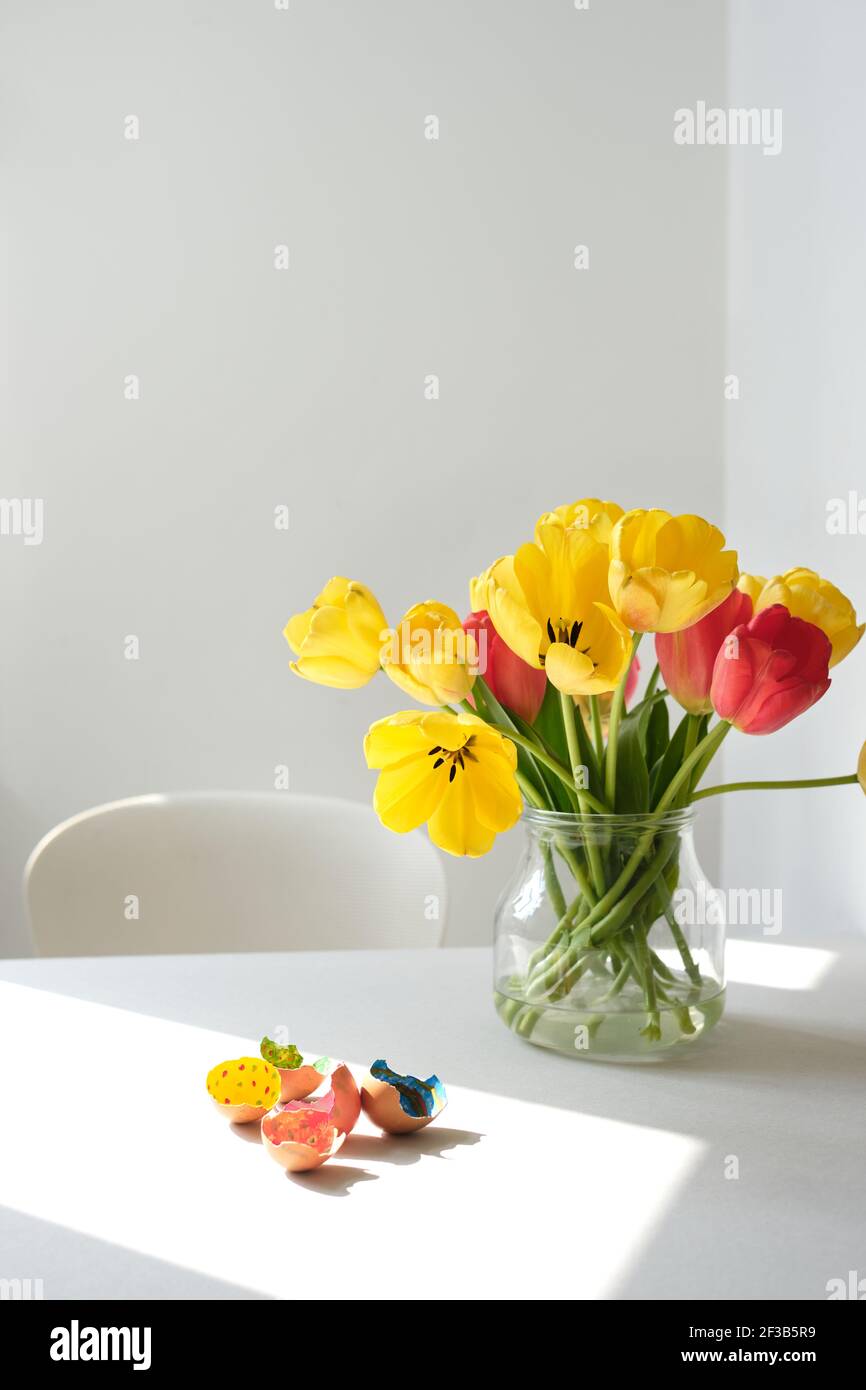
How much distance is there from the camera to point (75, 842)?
1.43m

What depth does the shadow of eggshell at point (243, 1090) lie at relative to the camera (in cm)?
77

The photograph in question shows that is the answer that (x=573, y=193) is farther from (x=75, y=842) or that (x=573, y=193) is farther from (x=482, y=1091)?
(x=482, y=1091)

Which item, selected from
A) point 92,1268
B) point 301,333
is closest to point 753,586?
point 92,1268

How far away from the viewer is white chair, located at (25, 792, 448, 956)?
4.71 feet

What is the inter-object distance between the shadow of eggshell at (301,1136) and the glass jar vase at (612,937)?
0.19 metres

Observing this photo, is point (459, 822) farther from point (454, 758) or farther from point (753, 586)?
point (753, 586)

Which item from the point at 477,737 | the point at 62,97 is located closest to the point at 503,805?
the point at 477,737

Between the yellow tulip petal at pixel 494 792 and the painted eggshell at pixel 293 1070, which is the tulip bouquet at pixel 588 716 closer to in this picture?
the yellow tulip petal at pixel 494 792

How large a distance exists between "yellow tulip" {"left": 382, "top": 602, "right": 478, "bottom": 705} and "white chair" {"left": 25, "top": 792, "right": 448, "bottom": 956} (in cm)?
69

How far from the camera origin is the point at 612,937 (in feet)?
2.72

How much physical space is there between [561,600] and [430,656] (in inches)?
3.7

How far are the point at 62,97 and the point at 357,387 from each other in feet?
2.38

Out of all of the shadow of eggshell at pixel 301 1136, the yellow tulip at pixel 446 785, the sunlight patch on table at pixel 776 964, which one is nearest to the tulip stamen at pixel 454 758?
the yellow tulip at pixel 446 785
